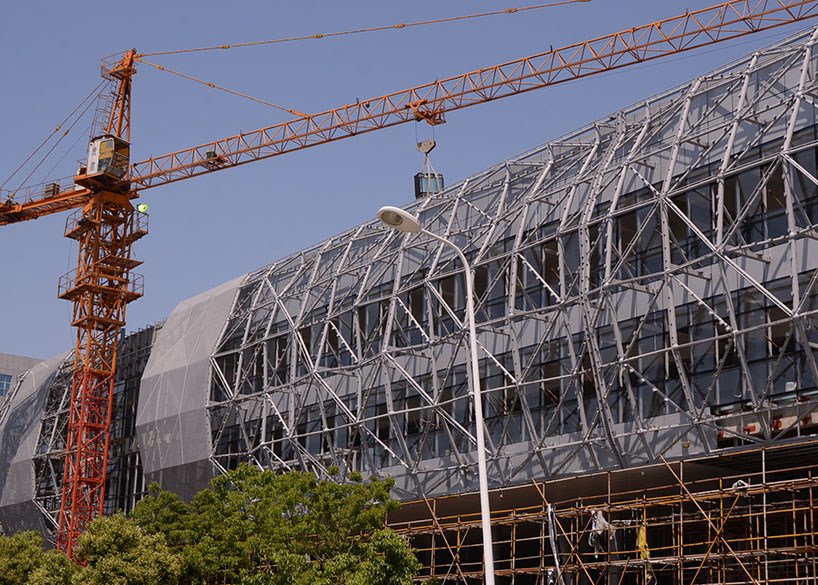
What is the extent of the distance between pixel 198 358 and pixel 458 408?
903 inches

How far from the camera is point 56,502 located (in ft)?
273

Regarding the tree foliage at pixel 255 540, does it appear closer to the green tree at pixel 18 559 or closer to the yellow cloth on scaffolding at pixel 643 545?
the green tree at pixel 18 559

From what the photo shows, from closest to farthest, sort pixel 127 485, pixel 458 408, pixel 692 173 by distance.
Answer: pixel 692 173 → pixel 458 408 → pixel 127 485

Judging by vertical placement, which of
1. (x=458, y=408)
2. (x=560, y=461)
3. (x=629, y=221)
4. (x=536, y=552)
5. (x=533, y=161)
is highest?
(x=533, y=161)

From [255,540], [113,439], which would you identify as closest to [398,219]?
[255,540]

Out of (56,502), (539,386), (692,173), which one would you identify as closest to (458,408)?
(539,386)

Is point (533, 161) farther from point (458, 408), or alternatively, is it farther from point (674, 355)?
point (674, 355)

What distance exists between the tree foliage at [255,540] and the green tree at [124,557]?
38 millimetres

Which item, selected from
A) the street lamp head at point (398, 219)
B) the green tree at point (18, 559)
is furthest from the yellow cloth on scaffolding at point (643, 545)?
the green tree at point (18, 559)

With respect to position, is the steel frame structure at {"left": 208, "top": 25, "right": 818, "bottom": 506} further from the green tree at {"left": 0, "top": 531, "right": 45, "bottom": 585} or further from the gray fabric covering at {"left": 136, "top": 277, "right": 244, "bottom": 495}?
the green tree at {"left": 0, "top": 531, "right": 45, "bottom": 585}

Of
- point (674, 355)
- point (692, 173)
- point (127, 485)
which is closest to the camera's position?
point (674, 355)

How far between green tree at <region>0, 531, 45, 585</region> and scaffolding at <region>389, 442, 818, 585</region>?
67.0ft

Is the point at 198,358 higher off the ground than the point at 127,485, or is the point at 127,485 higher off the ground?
the point at 198,358

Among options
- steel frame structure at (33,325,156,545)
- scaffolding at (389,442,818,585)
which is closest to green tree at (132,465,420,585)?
scaffolding at (389,442,818,585)
